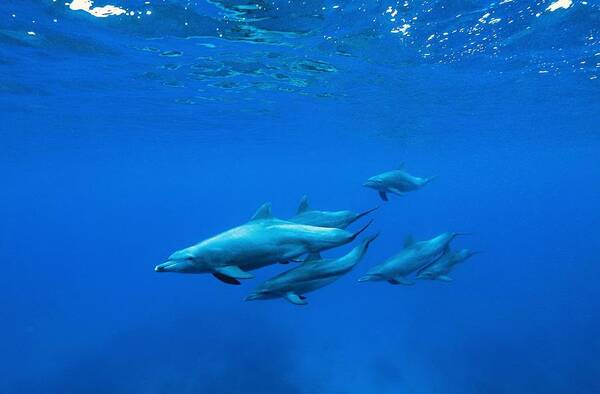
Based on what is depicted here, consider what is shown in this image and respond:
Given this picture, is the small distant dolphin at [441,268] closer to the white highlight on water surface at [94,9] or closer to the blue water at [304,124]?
the blue water at [304,124]

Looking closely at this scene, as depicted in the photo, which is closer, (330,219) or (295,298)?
(295,298)

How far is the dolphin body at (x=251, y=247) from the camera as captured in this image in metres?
4.75

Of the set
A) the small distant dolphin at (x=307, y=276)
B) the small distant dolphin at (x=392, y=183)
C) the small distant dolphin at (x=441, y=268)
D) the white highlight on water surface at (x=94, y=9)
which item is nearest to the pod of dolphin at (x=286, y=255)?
the small distant dolphin at (x=307, y=276)

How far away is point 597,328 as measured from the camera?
77.2ft

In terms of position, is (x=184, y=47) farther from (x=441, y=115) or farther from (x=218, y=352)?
(x=441, y=115)

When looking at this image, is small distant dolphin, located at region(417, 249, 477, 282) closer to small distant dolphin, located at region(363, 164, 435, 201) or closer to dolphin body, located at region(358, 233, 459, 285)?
dolphin body, located at region(358, 233, 459, 285)

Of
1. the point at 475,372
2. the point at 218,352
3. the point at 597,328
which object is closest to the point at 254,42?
the point at 218,352

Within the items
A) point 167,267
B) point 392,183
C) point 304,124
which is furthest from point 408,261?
point 304,124

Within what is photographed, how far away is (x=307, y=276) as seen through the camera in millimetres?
5766

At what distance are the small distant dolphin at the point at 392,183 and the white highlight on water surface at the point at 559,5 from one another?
7054 millimetres

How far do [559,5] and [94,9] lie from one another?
13759 mm

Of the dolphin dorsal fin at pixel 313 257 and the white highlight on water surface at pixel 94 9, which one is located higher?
the white highlight on water surface at pixel 94 9

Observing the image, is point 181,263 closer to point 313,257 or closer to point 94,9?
point 313,257

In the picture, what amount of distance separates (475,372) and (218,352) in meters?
12.6
